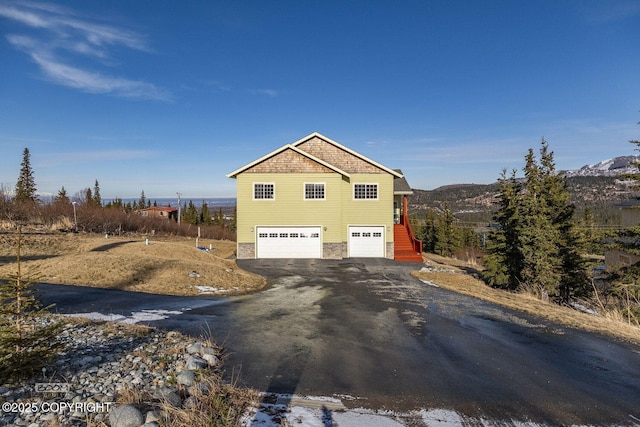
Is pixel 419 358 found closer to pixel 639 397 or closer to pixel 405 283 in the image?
pixel 639 397

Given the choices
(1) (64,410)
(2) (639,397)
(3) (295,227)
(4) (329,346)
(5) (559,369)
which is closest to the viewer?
(1) (64,410)

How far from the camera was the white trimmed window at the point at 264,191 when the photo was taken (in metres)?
22.5

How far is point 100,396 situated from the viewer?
451 cm

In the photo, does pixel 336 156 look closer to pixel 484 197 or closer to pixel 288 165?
pixel 288 165

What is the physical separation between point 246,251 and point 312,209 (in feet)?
16.9

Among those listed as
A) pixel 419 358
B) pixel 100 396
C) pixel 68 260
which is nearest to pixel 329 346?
pixel 419 358

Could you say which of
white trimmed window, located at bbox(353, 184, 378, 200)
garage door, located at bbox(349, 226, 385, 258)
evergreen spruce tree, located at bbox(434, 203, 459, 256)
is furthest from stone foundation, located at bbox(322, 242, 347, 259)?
evergreen spruce tree, located at bbox(434, 203, 459, 256)

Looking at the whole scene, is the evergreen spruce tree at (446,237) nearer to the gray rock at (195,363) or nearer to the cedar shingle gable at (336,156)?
the cedar shingle gable at (336,156)

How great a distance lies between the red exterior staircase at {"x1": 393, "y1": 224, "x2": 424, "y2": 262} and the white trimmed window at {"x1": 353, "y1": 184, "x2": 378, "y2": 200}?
3419mm

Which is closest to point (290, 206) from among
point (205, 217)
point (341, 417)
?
point (341, 417)

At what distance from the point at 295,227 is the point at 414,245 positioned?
8373 mm

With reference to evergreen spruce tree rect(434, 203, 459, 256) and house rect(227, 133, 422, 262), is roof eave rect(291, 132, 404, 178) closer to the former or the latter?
house rect(227, 133, 422, 262)

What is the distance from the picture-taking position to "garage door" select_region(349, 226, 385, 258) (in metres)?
23.1

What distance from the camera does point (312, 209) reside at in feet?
74.3
